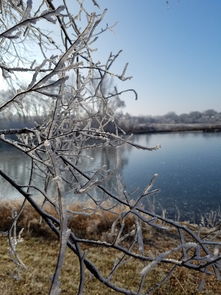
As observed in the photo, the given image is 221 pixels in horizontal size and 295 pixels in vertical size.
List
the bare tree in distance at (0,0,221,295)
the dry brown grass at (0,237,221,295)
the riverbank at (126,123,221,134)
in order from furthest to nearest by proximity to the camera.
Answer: the riverbank at (126,123,221,134) → the dry brown grass at (0,237,221,295) → the bare tree in distance at (0,0,221,295)

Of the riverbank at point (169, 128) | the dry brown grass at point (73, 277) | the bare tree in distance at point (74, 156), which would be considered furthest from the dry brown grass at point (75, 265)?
the riverbank at point (169, 128)

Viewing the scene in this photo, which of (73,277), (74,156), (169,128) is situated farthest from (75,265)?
(169,128)

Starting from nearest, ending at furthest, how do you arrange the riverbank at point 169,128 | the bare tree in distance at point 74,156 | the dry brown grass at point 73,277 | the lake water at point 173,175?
the bare tree in distance at point 74,156
the dry brown grass at point 73,277
the lake water at point 173,175
the riverbank at point 169,128

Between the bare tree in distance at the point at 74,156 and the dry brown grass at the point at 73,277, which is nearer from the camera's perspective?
the bare tree in distance at the point at 74,156

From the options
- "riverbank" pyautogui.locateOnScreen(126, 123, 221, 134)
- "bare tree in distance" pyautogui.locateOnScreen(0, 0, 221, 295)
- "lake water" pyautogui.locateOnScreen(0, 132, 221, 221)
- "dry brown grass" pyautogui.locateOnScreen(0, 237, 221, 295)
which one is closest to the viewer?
"bare tree in distance" pyautogui.locateOnScreen(0, 0, 221, 295)

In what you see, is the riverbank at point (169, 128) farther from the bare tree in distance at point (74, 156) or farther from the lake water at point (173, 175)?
the bare tree in distance at point (74, 156)

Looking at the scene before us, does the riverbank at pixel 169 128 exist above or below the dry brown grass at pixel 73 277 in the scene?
above

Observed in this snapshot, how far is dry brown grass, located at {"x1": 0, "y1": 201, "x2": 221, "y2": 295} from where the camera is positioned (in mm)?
4527

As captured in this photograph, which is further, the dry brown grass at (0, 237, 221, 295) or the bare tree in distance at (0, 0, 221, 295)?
the dry brown grass at (0, 237, 221, 295)

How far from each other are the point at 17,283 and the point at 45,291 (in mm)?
523

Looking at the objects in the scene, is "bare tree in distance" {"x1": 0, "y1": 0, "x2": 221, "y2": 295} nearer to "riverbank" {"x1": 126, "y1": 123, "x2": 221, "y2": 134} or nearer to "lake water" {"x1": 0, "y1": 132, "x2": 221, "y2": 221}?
"lake water" {"x1": 0, "y1": 132, "x2": 221, "y2": 221}

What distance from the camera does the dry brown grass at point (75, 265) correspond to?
4527 millimetres

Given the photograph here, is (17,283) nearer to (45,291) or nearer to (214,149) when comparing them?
(45,291)

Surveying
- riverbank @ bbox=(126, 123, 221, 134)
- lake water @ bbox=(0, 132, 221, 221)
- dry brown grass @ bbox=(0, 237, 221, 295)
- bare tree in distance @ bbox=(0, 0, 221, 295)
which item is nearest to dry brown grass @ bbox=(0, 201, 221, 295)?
dry brown grass @ bbox=(0, 237, 221, 295)
